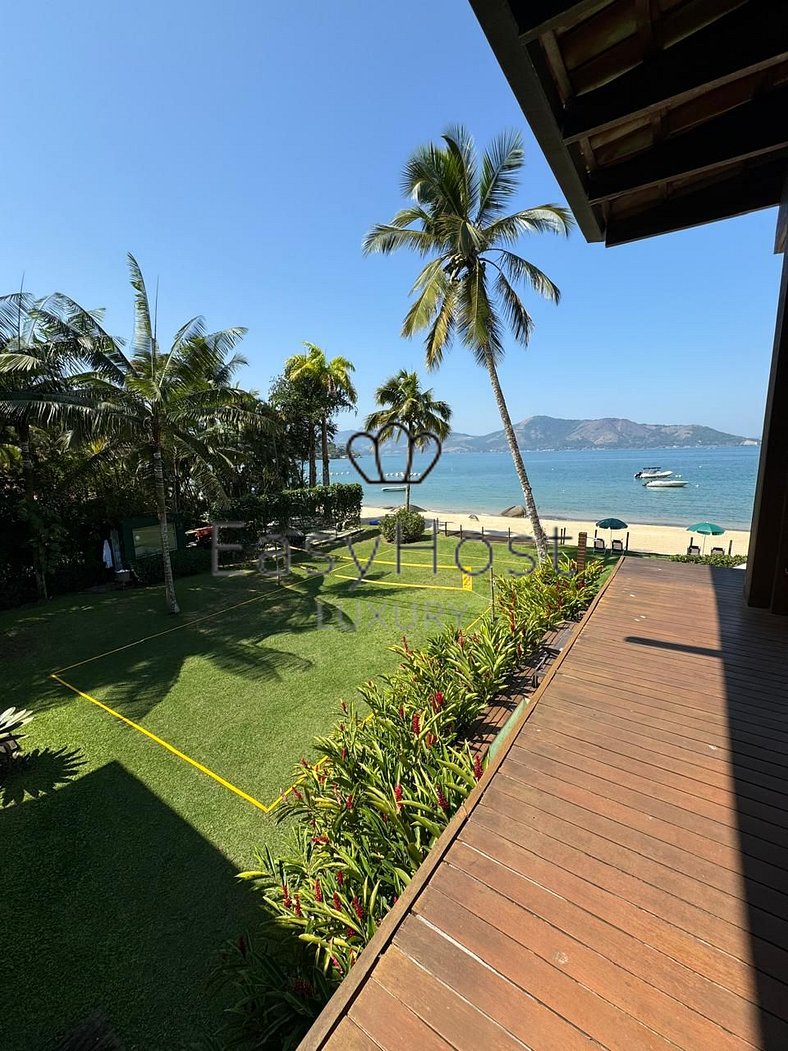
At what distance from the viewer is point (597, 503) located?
48.0 metres

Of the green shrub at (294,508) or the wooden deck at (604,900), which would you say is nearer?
the wooden deck at (604,900)

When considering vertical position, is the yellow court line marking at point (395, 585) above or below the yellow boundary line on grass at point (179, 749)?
above

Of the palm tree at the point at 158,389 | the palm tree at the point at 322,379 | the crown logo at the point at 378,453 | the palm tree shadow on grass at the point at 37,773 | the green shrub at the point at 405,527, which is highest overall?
the palm tree at the point at 322,379

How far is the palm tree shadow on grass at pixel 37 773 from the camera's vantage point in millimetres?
4711

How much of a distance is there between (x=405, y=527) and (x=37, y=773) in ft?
45.8

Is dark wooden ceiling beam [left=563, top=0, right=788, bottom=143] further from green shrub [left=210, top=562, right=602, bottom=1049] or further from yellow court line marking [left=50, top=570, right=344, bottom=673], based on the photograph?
yellow court line marking [left=50, top=570, right=344, bottom=673]

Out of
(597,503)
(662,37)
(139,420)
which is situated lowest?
(597,503)

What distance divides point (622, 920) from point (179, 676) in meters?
7.52

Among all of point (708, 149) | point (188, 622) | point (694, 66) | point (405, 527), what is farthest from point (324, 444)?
point (694, 66)

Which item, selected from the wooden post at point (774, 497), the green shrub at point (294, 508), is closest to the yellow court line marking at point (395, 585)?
the green shrub at point (294, 508)

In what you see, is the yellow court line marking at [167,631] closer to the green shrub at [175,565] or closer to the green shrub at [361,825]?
the green shrub at [175,565]

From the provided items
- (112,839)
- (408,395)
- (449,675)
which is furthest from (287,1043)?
(408,395)

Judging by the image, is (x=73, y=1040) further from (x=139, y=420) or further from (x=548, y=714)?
(x=139, y=420)

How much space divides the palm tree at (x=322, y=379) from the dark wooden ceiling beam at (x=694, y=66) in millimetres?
19901
